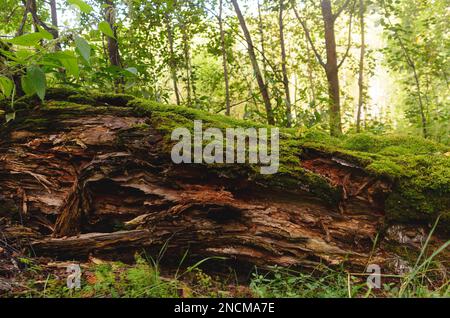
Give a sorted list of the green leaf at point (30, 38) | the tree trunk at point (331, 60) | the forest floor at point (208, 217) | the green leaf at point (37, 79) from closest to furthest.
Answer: the forest floor at point (208, 217), the green leaf at point (30, 38), the green leaf at point (37, 79), the tree trunk at point (331, 60)

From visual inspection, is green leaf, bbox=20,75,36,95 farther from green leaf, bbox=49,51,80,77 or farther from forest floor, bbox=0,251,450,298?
forest floor, bbox=0,251,450,298

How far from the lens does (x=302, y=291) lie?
2297mm

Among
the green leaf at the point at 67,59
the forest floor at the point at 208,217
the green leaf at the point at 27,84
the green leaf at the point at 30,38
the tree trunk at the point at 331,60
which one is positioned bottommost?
the forest floor at the point at 208,217

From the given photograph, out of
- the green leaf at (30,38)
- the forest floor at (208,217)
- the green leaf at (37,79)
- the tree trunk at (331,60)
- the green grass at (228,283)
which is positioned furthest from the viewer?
the tree trunk at (331,60)

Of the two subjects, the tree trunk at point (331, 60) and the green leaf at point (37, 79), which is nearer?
the green leaf at point (37, 79)

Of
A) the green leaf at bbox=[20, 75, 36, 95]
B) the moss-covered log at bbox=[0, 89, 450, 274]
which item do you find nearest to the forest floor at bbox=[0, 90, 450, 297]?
the moss-covered log at bbox=[0, 89, 450, 274]

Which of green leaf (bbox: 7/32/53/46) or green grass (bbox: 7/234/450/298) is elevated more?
green leaf (bbox: 7/32/53/46)

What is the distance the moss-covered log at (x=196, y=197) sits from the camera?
2.68 metres

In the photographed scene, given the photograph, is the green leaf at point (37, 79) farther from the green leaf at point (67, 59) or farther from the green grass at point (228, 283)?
the green grass at point (228, 283)

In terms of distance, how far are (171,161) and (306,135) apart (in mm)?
1424

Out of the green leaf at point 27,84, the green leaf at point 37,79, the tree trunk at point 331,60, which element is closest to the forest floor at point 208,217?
the green leaf at point 27,84

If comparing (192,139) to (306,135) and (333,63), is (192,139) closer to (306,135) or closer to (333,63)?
(306,135)

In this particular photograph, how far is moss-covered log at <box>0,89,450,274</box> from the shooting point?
2.68 metres
